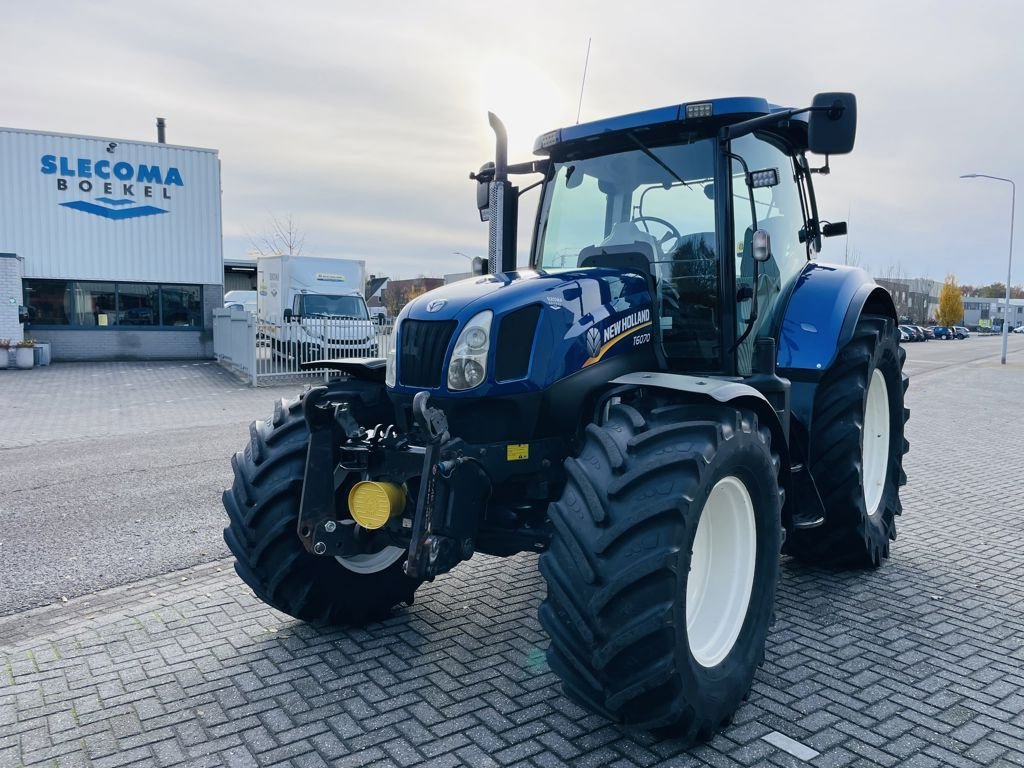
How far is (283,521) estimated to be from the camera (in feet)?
12.0

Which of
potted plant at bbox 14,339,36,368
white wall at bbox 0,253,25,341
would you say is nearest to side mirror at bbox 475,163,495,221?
potted plant at bbox 14,339,36,368

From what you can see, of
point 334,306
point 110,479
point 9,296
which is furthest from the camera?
point 334,306

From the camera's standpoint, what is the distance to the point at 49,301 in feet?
68.0

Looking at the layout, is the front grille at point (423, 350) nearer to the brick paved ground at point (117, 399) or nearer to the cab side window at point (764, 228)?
the cab side window at point (764, 228)

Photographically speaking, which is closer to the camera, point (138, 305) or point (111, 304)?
point (111, 304)

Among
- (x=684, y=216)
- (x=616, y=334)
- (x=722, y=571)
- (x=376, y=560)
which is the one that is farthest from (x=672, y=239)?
(x=376, y=560)

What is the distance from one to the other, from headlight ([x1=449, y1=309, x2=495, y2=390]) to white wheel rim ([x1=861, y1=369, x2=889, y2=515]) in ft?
10.6

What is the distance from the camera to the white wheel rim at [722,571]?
3.27 metres

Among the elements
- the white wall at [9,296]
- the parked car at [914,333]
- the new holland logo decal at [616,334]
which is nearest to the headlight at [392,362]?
the new holland logo decal at [616,334]

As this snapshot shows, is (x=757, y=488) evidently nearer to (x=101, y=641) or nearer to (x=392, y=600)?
(x=392, y=600)

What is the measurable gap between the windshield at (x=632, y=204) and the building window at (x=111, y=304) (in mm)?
19590

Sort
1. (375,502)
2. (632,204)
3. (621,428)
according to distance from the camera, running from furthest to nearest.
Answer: (632,204), (375,502), (621,428)

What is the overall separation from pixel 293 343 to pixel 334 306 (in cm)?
327

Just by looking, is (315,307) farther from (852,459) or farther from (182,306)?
(852,459)
